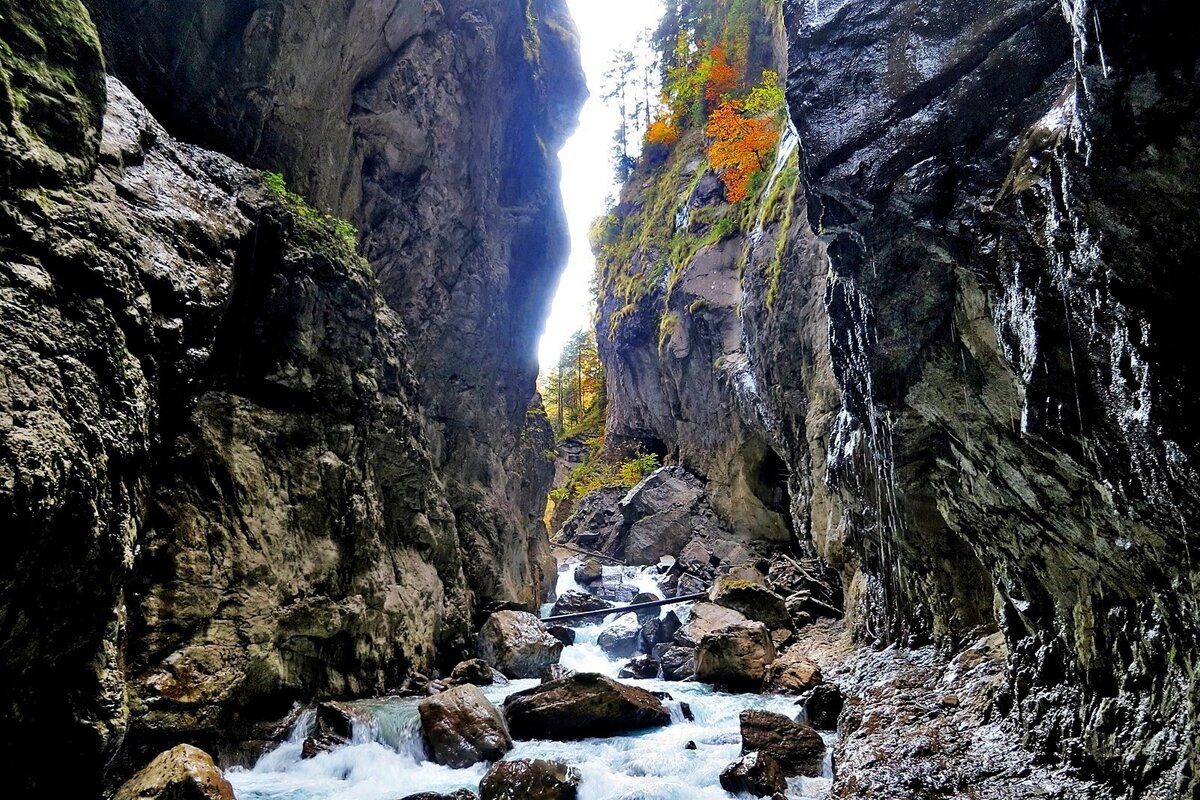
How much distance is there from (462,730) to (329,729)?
180cm

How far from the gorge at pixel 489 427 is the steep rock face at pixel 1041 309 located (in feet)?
0.11

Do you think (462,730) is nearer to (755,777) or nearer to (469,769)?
(469,769)

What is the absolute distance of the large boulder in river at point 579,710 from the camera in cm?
962

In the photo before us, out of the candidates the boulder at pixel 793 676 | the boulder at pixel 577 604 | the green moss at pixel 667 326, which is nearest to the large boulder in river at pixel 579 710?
the boulder at pixel 793 676

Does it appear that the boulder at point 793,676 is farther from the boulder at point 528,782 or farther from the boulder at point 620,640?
the boulder at point 528,782

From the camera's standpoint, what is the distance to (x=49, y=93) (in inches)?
222

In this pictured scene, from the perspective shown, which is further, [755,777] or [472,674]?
[472,674]

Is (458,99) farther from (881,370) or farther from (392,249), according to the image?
(881,370)

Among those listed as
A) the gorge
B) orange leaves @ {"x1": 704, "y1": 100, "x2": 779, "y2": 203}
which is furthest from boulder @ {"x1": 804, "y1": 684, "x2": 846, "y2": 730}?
orange leaves @ {"x1": 704, "y1": 100, "x2": 779, "y2": 203}

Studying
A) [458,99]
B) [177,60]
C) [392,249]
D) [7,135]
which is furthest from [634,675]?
[458,99]

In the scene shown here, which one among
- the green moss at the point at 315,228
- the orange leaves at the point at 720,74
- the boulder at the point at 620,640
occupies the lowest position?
the boulder at the point at 620,640

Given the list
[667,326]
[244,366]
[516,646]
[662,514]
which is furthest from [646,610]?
[244,366]

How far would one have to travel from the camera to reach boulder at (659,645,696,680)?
13.3m

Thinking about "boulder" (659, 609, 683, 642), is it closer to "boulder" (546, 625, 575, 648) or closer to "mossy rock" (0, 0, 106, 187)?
"boulder" (546, 625, 575, 648)
